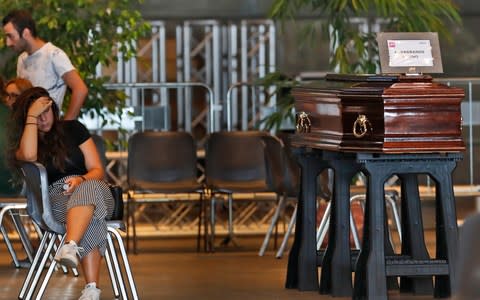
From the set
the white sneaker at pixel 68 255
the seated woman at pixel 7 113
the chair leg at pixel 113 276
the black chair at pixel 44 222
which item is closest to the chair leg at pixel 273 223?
the seated woman at pixel 7 113

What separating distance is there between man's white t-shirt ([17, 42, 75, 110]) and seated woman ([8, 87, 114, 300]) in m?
1.09

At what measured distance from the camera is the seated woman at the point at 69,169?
20.7 feet

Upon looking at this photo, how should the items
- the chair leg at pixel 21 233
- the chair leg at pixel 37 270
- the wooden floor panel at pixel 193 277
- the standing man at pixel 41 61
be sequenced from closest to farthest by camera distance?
1. the chair leg at pixel 37 270
2. the wooden floor panel at pixel 193 277
3. the standing man at pixel 41 61
4. the chair leg at pixel 21 233

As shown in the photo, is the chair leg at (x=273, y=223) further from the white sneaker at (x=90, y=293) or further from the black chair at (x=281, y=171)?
the white sneaker at (x=90, y=293)

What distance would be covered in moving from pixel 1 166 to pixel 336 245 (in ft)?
7.63

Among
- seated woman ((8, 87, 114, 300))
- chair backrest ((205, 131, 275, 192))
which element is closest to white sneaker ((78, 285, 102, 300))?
seated woman ((8, 87, 114, 300))

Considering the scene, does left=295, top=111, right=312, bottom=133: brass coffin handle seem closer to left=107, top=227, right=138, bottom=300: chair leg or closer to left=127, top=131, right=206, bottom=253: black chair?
left=107, top=227, right=138, bottom=300: chair leg

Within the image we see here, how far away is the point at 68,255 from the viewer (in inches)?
237

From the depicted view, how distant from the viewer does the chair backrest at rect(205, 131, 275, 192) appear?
939 cm

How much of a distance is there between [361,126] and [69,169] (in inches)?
60.7

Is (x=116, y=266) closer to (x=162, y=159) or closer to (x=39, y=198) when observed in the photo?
(x=39, y=198)

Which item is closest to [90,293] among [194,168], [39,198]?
[39,198]

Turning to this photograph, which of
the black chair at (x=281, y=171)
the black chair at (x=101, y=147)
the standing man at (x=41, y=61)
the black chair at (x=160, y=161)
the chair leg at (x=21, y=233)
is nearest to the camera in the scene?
the standing man at (x=41, y=61)

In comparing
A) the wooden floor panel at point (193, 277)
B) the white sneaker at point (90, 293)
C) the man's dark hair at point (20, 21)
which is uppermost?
the man's dark hair at point (20, 21)
